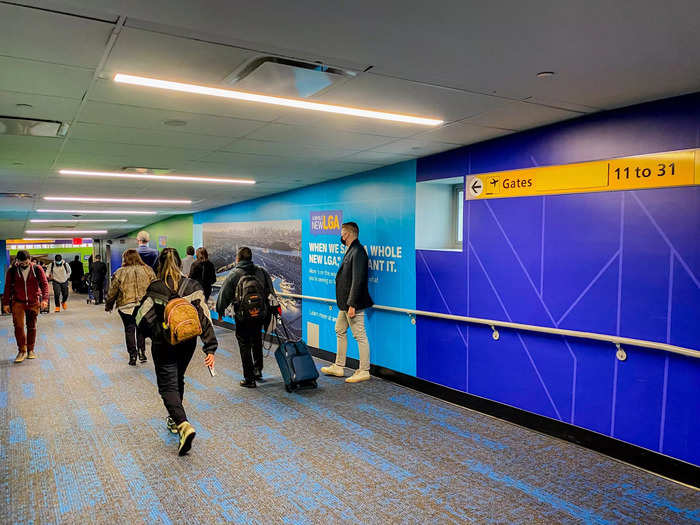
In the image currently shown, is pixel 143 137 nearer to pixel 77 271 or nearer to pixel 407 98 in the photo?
pixel 407 98

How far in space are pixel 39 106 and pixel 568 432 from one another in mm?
4745

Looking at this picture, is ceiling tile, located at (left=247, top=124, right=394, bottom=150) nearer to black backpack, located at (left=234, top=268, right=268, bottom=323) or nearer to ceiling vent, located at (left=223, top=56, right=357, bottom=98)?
ceiling vent, located at (left=223, top=56, right=357, bottom=98)

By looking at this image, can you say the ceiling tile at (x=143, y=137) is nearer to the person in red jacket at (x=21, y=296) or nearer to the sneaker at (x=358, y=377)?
the sneaker at (x=358, y=377)

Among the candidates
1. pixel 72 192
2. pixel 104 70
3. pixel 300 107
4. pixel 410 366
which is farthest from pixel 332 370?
pixel 72 192

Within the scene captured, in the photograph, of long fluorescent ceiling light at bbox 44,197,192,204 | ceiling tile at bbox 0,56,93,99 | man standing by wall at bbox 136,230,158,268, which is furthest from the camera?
long fluorescent ceiling light at bbox 44,197,192,204

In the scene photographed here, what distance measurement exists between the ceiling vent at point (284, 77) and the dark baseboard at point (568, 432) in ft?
10.9

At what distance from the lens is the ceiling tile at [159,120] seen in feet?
11.6

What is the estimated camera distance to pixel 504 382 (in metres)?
4.75

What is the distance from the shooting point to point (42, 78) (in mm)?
2836

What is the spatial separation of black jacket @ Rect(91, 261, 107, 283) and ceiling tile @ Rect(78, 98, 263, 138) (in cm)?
1183

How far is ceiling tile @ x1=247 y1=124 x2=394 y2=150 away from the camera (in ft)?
13.8

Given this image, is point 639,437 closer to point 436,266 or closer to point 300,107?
point 436,266

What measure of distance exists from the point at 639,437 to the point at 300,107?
11.3 ft

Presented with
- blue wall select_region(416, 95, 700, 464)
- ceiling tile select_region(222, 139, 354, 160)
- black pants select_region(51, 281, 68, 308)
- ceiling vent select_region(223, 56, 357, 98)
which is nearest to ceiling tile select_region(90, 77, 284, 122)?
ceiling vent select_region(223, 56, 357, 98)
